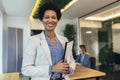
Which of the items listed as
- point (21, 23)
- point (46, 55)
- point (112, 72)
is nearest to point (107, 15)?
point (112, 72)

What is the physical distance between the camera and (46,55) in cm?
105

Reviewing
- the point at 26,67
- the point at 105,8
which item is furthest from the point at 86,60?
the point at 26,67

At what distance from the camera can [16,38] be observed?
7098mm

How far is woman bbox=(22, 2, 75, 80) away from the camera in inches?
40.4

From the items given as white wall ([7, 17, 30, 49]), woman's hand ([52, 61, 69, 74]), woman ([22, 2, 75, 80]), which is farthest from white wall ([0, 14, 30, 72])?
woman's hand ([52, 61, 69, 74])

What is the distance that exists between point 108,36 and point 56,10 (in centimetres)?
482

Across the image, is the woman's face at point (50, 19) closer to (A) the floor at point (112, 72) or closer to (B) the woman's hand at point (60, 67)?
(B) the woman's hand at point (60, 67)

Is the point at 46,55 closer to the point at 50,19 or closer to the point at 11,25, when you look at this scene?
the point at 50,19

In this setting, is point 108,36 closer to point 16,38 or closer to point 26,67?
point 16,38

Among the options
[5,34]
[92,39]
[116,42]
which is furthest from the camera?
[5,34]

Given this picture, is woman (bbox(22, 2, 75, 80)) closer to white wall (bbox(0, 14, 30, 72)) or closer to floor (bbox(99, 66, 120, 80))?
floor (bbox(99, 66, 120, 80))

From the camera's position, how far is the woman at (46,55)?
1.03 meters

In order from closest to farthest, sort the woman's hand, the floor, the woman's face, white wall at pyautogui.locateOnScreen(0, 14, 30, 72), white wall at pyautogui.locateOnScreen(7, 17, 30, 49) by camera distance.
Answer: the woman's hand, the woman's face, the floor, white wall at pyautogui.locateOnScreen(0, 14, 30, 72), white wall at pyautogui.locateOnScreen(7, 17, 30, 49)

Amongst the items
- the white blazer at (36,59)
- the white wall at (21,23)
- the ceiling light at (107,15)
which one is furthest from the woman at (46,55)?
the white wall at (21,23)
